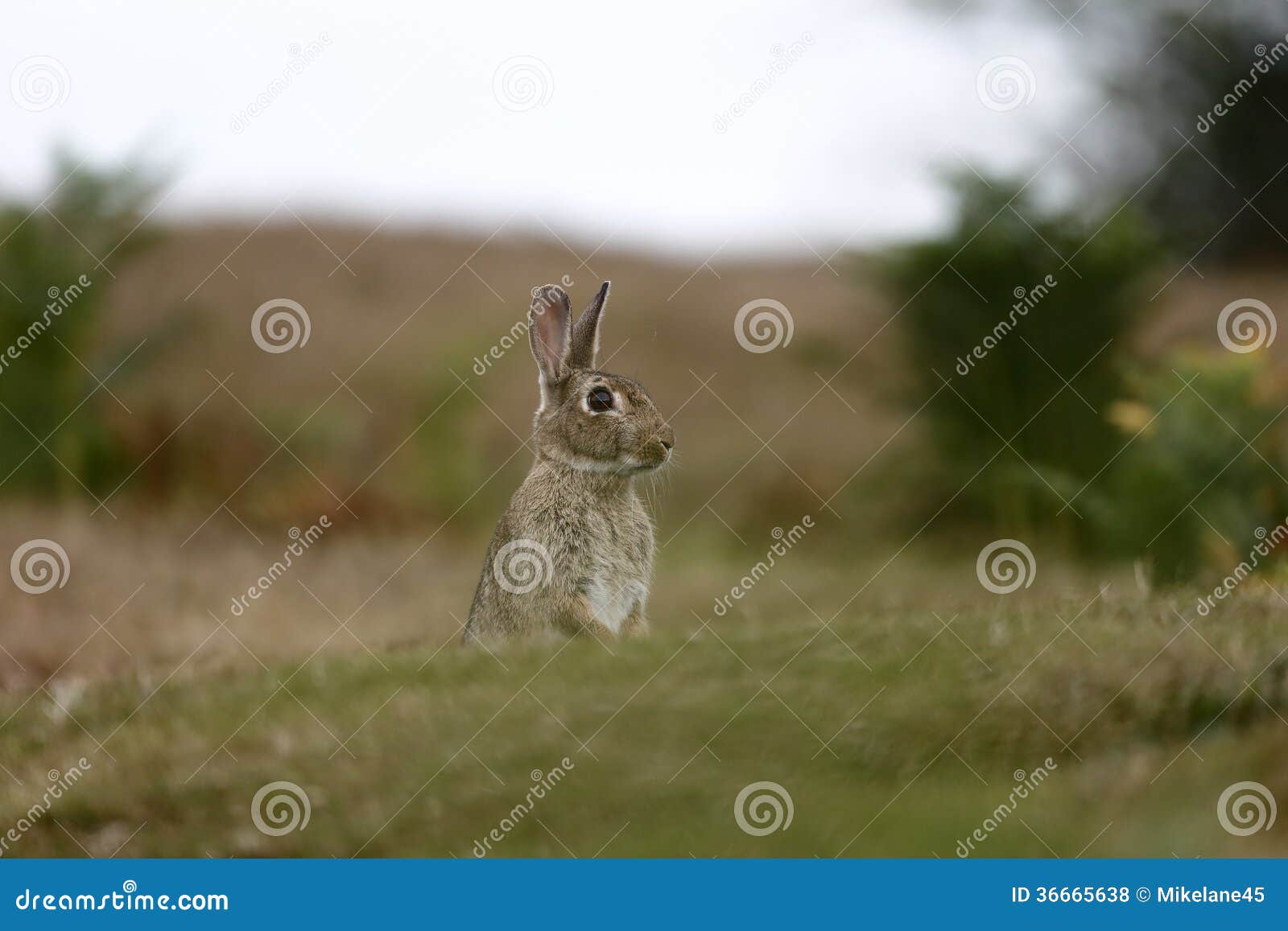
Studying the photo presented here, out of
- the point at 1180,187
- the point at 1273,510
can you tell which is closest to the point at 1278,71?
the point at 1180,187

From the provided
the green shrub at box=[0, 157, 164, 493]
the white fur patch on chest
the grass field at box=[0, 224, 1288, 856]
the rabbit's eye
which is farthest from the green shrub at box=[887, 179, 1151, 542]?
the green shrub at box=[0, 157, 164, 493]

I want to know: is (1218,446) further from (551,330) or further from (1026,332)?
(551,330)

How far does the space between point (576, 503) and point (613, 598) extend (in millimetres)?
606

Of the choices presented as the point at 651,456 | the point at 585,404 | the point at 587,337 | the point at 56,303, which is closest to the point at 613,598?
the point at 651,456

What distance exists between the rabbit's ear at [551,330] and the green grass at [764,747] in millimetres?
1678

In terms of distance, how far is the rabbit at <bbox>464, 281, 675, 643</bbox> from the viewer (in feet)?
24.5

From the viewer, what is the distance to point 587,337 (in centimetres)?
779

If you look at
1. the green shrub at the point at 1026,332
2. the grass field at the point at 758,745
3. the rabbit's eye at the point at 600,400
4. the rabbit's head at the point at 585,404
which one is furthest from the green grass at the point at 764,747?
the green shrub at the point at 1026,332

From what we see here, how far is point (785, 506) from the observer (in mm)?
21062

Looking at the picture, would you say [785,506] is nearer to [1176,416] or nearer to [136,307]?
[1176,416]

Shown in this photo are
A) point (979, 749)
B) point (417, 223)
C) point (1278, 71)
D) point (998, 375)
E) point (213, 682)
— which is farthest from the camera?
point (417, 223)

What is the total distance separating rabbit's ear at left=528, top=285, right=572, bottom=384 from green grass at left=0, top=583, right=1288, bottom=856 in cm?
168

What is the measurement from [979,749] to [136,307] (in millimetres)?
24926

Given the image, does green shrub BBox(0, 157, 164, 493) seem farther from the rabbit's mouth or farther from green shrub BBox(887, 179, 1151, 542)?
the rabbit's mouth
